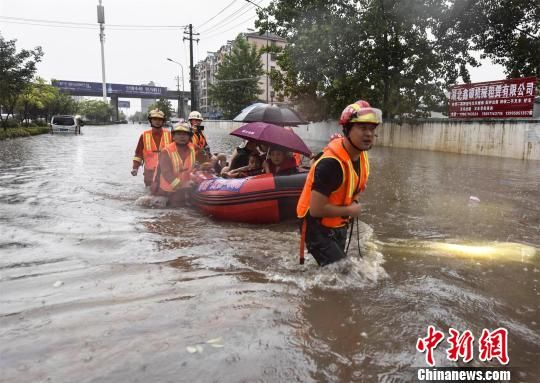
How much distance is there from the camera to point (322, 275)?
382cm

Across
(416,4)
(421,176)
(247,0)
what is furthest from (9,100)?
(421,176)

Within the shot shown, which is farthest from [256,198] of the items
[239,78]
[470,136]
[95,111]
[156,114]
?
[95,111]

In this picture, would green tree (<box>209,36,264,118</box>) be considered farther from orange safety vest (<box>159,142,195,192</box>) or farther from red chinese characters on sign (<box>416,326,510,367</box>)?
red chinese characters on sign (<box>416,326,510,367</box>)

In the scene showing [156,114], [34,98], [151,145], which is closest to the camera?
[156,114]

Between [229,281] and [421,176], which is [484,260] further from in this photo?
[421,176]

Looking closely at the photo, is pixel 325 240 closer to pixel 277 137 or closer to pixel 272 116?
pixel 277 137

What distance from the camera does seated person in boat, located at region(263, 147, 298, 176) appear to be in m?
5.85

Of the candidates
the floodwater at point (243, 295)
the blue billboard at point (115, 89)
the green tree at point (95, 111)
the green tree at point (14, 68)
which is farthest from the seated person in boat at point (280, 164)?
the blue billboard at point (115, 89)

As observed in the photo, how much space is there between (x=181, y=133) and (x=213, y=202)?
1.28 meters

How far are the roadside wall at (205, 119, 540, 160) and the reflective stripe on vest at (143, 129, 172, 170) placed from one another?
1264 cm

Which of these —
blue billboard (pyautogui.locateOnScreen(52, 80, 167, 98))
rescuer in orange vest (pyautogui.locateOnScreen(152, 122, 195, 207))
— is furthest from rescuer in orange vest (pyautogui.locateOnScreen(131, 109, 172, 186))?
blue billboard (pyautogui.locateOnScreen(52, 80, 167, 98))

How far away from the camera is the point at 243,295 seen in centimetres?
367

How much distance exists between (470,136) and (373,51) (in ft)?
21.3

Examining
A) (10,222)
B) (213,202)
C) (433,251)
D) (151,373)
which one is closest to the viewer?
(151,373)
